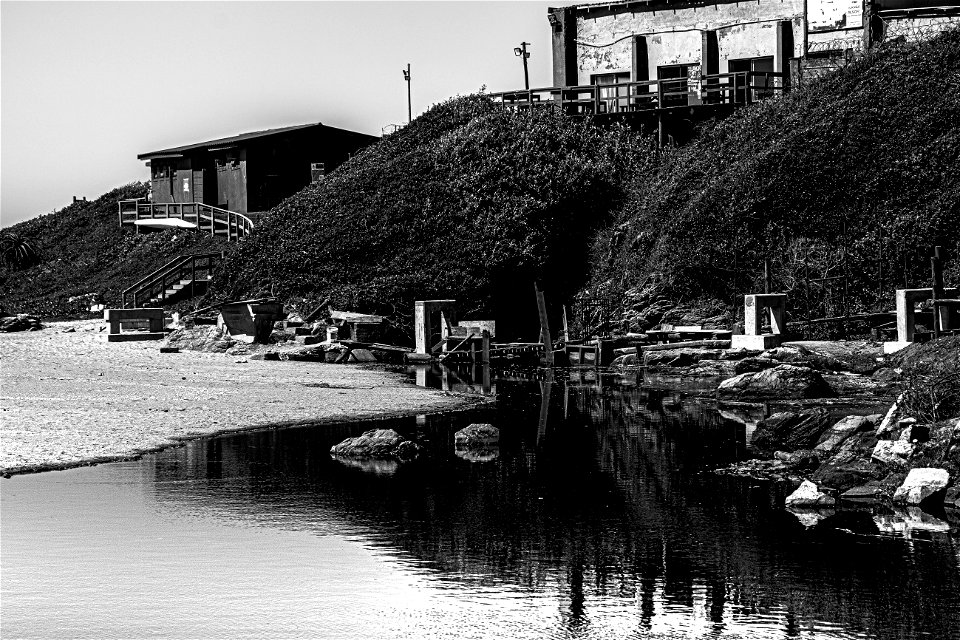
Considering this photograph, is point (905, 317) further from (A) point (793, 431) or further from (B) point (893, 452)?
(B) point (893, 452)

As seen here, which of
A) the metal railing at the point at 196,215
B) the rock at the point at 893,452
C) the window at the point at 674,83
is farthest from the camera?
the metal railing at the point at 196,215

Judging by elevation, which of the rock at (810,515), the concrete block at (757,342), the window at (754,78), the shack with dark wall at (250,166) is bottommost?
the rock at (810,515)

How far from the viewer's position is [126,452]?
2139 cm

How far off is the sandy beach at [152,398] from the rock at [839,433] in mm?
10687

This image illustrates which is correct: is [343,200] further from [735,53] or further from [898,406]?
[898,406]

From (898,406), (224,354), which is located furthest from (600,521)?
(224,354)

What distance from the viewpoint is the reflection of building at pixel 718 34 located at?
5750cm

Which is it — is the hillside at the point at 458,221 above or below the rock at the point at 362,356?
above

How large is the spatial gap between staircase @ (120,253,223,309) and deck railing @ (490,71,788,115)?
18405 mm

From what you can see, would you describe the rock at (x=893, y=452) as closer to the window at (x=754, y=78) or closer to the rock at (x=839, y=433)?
the rock at (x=839, y=433)

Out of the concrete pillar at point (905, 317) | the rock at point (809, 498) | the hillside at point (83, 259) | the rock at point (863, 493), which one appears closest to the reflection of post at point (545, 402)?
the rock at point (809, 498)

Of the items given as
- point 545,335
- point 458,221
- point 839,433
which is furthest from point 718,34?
point 839,433

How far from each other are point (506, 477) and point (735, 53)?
46385mm

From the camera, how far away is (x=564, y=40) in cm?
6556
